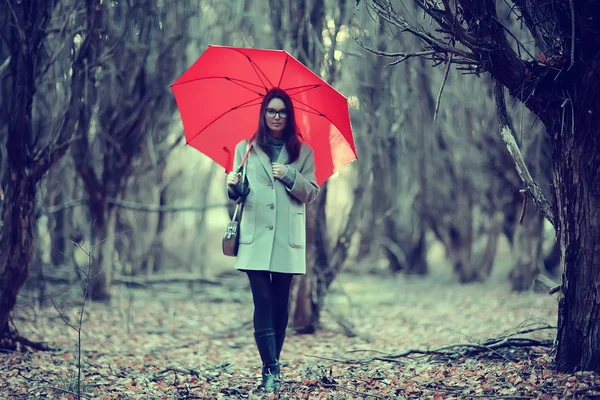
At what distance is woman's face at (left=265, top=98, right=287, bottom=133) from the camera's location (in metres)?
4.41

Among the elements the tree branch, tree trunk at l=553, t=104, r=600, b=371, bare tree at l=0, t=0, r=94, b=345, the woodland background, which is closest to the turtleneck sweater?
the woodland background

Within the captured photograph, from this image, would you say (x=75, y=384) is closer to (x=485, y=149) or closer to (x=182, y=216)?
(x=485, y=149)

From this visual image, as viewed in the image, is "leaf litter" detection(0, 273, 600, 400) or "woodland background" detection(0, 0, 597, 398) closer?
"leaf litter" detection(0, 273, 600, 400)

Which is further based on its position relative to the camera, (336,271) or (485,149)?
(485,149)

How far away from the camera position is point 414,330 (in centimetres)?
768

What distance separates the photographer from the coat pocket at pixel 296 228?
14.2 ft

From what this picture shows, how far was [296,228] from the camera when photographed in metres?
4.38

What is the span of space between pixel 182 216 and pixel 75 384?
39.8ft

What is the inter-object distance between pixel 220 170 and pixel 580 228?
10.7 metres

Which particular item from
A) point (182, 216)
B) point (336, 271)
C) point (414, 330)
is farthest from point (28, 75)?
point (182, 216)

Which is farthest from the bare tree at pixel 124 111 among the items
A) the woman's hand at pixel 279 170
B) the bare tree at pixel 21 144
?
the woman's hand at pixel 279 170

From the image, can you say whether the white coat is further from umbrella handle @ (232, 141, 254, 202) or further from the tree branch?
the tree branch

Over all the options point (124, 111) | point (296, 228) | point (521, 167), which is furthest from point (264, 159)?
point (124, 111)

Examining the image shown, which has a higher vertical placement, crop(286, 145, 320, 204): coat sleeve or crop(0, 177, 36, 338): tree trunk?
crop(286, 145, 320, 204): coat sleeve
